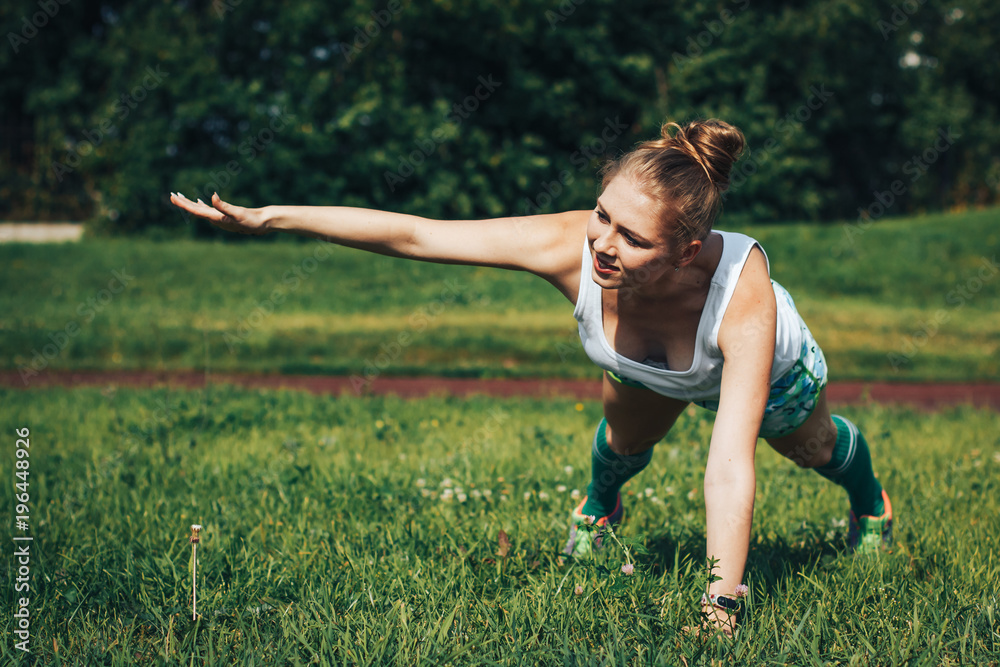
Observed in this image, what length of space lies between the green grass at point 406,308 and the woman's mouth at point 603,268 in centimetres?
415

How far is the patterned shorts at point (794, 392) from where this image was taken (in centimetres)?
248

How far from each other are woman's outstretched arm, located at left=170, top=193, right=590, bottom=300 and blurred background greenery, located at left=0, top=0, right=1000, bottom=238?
17624 mm

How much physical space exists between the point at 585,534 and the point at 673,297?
1016 mm

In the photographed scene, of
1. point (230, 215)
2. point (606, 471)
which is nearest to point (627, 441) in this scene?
point (606, 471)

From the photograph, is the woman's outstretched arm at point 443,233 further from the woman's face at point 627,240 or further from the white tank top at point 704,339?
the woman's face at point 627,240

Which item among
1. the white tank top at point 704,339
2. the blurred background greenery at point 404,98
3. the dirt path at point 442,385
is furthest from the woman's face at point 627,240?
the blurred background greenery at point 404,98

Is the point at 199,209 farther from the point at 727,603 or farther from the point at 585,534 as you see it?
the point at 727,603

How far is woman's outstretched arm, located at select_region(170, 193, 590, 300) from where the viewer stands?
2357 mm

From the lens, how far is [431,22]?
21719 mm

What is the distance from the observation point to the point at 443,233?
94.0 inches

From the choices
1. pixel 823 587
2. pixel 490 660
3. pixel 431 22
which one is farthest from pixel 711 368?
pixel 431 22

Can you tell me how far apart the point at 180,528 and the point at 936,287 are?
14114mm

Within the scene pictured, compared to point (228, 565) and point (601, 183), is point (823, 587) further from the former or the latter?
point (228, 565)

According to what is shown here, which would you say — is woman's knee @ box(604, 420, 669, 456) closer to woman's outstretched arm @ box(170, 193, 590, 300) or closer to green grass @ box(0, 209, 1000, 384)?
woman's outstretched arm @ box(170, 193, 590, 300)
